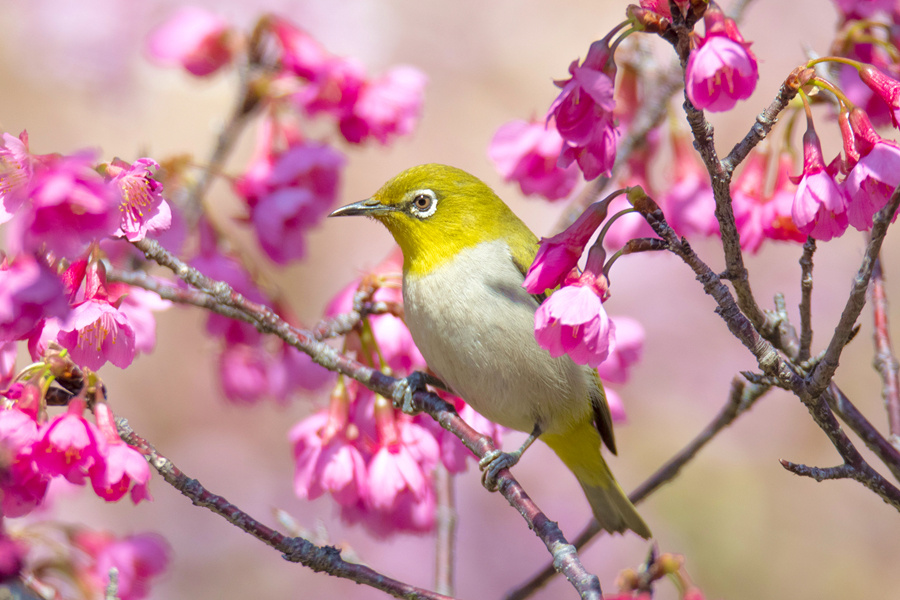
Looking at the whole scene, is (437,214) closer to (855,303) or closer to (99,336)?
(99,336)

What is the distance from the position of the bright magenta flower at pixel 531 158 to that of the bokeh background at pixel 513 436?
2229mm

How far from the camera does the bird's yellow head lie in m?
2.76

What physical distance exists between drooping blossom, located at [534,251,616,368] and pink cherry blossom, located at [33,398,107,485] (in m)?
1.02

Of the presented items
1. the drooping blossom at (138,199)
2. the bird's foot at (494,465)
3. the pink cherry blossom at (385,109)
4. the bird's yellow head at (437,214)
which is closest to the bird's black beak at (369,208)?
the bird's yellow head at (437,214)

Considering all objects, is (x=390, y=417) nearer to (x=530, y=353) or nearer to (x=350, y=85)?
(x=530, y=353)

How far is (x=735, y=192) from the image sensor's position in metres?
2.39

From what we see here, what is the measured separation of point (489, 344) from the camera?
251 centimetres

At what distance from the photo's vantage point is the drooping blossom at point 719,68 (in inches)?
55.9

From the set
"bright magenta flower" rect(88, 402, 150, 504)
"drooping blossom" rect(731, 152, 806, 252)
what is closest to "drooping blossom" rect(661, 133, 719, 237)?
"drooping blossom" rect(731, 152, 806, 252)

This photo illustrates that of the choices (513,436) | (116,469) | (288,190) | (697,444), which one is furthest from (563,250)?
(513,436)

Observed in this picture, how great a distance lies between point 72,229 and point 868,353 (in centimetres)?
564

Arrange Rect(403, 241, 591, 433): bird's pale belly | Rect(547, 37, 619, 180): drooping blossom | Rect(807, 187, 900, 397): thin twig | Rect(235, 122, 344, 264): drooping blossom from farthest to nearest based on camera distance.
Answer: Rect(235, 122, 344, 264): drooping blossom < Rect(403, 241, 591, 433): bird's pale belly < Rect(547, 37, 619, 180): drooping blossom < Rect(807, 187, 900, 397): thin twig

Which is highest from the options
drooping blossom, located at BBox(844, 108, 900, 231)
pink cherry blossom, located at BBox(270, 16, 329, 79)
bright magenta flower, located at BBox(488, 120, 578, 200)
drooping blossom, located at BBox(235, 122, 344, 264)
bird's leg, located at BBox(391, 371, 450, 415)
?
pink cherry blossom, located at BBox(270, 16, 329, 79)

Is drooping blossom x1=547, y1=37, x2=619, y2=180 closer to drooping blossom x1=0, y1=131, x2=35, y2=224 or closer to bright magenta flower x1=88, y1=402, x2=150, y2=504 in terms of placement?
drooping blossom x1=0, y1=131, x2=35, y2=224
